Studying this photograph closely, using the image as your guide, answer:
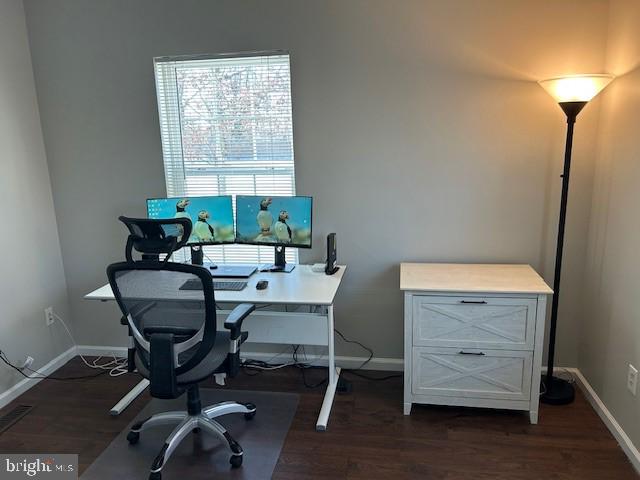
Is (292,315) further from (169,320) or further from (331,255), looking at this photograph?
(169,320)

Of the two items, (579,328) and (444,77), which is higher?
(444,77)

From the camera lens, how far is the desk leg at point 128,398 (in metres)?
2.68

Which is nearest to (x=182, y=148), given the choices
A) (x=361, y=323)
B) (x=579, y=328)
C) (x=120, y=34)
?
(x=120, y=34)

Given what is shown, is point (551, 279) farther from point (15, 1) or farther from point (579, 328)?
point (15, 1)

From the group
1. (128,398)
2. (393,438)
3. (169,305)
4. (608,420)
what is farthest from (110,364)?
(608,420)

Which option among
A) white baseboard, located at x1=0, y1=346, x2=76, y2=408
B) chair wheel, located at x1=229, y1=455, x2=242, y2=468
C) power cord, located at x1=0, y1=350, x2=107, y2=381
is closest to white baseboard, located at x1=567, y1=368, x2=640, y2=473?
chair wheel, located at x1=229, y1=455, x2=242, y2=468

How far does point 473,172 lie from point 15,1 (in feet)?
9.98

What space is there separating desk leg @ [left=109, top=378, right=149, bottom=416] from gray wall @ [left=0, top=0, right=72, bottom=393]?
74 centimetres

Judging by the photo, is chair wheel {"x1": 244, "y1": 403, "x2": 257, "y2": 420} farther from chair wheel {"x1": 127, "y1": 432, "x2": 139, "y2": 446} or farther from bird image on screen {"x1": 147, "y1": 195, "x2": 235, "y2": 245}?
bird image on screen {"x1": 147, "y1": 195, "x2": 235, "y2": 245}

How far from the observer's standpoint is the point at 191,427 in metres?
2.32

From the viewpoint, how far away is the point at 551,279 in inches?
111

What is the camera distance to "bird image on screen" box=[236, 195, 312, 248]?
108 inches

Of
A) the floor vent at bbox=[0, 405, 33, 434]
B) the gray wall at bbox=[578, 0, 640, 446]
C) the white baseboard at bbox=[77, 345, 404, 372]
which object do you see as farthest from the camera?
the white baseboard at bbox=[77, 345, 404, 372]

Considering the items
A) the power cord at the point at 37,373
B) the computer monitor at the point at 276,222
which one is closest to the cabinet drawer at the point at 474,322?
the computer monitor at the point at 276,222
